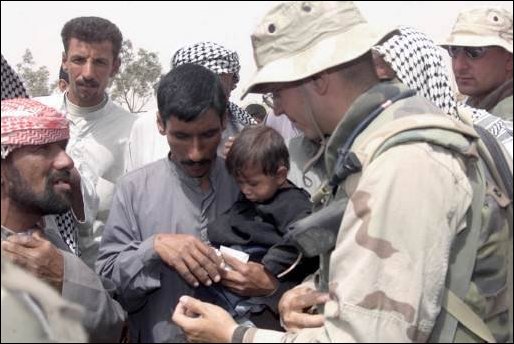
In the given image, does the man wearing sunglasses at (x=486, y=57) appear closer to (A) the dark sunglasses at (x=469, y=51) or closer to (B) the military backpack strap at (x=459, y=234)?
(A) the dark sunglasses at (x=469, y=51)

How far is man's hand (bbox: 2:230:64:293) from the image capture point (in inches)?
106

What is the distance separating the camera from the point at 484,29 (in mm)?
4070

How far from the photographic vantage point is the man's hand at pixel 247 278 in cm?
289

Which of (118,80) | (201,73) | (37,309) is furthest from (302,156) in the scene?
(118,80)

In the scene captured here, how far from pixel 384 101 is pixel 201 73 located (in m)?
1.19

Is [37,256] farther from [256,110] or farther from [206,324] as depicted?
[256,110]

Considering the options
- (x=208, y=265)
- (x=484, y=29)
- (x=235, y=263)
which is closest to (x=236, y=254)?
(x=235, y=263)

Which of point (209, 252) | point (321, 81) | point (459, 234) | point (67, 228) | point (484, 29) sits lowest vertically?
point (67, 228)

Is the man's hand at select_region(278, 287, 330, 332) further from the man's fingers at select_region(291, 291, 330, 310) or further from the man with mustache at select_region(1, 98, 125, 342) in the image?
the man with mustache at select_region(1, 98, 125, 342)

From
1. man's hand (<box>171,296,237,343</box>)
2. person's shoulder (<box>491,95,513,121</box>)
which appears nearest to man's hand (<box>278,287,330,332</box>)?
man's hand (<box>171,296,237,343</box>)

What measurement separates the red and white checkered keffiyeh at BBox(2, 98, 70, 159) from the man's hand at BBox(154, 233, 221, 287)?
1.80 ft

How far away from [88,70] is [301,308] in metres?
2.54

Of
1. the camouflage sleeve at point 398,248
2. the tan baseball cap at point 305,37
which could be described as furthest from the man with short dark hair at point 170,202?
the camouflage sleeve at point 398,248

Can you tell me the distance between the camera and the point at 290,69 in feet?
A: 7.62
